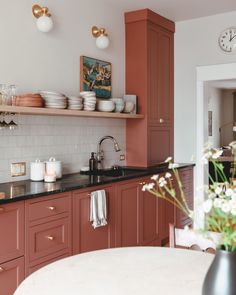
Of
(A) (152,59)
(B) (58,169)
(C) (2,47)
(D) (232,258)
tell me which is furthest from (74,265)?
(A) (152,59)

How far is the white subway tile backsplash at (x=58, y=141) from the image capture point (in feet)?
10.7

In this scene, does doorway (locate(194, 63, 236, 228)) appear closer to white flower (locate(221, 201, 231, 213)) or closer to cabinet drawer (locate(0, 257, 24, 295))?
cabinet drawer (locate(0, 257, 24, 295))

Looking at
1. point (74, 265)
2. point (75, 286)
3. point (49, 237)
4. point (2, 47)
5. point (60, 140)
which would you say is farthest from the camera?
point (60, 140)

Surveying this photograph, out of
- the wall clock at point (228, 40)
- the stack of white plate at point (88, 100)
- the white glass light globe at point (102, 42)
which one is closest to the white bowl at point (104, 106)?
the stack of white plate at point (88, 100)

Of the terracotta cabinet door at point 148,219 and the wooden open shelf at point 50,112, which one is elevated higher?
the wooden open shelf at point 50,112

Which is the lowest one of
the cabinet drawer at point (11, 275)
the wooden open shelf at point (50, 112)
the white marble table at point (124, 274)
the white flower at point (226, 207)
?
the cabinet drawer at point (11, 275)

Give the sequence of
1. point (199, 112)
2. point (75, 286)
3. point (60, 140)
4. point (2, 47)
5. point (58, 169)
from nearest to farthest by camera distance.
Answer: point (75, 286), point (2, 47), point (58, 169), point (60, 140), point (199, 112)

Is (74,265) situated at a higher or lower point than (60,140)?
lower

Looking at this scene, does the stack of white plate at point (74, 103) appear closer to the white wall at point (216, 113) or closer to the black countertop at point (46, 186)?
the black countertop at point (46, 186)

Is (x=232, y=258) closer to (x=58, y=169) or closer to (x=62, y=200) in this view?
(x=62, y=200)

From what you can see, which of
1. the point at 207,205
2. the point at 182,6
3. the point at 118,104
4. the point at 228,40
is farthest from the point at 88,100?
the point at 207,205

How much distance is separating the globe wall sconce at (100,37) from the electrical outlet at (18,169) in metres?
1.58

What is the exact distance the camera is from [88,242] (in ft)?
10.7

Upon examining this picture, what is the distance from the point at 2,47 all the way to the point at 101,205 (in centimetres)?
152
